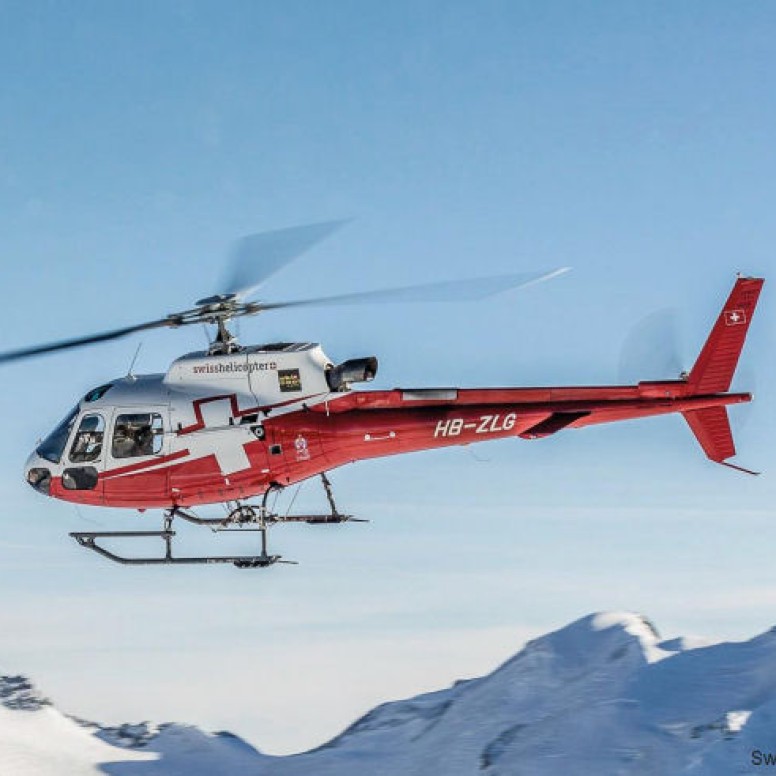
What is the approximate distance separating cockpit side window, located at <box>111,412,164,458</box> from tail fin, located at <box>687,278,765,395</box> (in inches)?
589

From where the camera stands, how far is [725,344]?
111 feet

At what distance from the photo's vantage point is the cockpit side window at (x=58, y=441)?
1431 inches

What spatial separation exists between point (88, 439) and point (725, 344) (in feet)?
60.1

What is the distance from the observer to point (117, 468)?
35.6 meters

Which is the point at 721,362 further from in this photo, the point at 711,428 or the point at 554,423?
the point at 554,423

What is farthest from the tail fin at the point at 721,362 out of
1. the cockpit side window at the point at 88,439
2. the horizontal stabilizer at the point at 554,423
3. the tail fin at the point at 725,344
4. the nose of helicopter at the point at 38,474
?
the nose of helicopter at the point at 38,474

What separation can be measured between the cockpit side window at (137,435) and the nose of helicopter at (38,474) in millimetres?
2474

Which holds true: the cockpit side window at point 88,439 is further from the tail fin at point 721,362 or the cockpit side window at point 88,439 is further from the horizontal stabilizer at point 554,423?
the tail fin at point 721,362

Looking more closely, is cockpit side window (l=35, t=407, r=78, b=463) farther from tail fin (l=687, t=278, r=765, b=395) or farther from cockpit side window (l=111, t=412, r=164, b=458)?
tail fin (l=687, t=278, r=765, b=395)

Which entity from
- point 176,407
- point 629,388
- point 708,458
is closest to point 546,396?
point 629,388

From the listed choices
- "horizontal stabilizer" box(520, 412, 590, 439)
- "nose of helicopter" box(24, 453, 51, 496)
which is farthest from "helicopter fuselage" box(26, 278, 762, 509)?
"nose of helicopter" box(24, 453, 51, 496)

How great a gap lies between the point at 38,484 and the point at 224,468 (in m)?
6.18

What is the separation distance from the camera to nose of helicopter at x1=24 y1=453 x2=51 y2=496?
36594 mm

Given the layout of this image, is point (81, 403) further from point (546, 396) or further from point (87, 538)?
point (546, 396)
